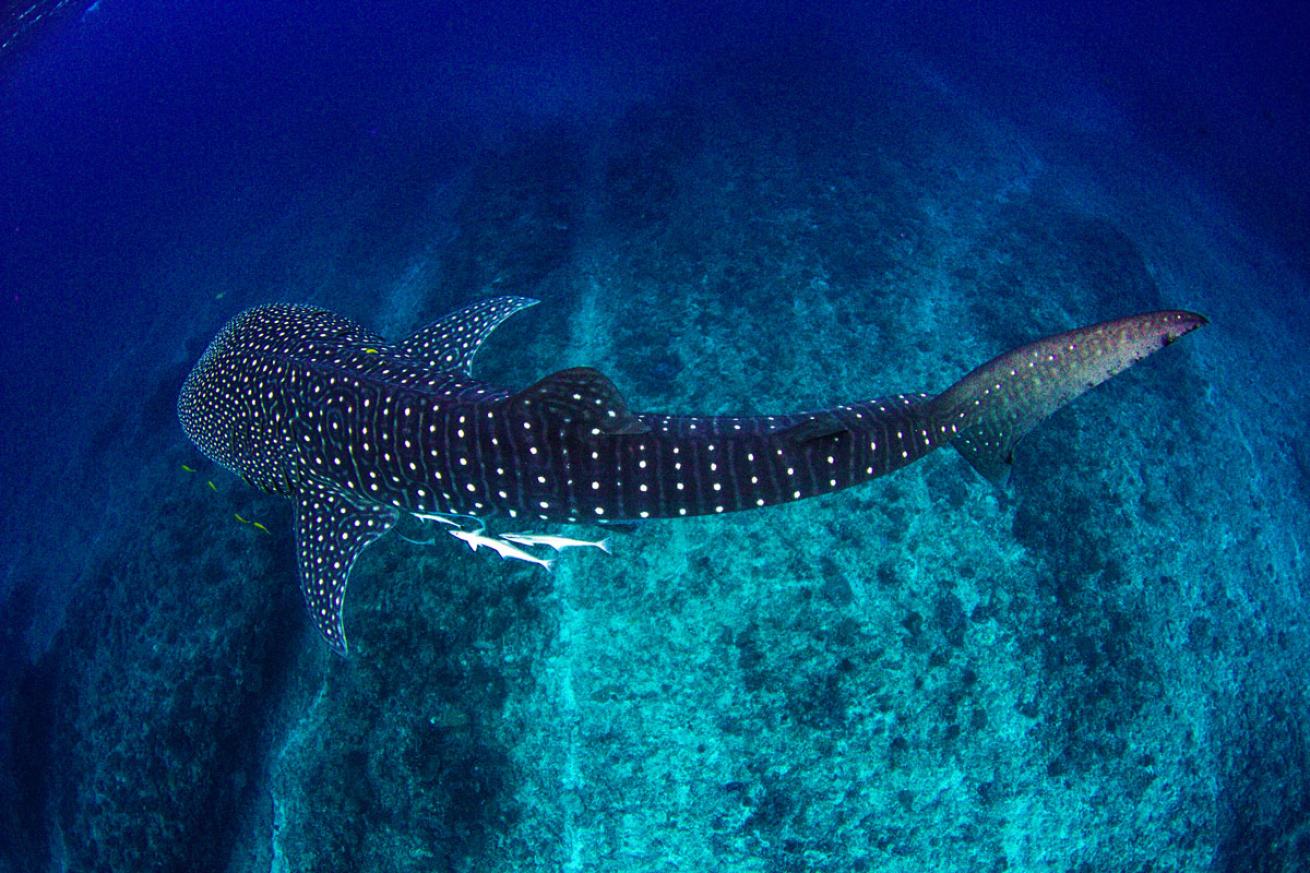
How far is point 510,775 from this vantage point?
4.92 metres

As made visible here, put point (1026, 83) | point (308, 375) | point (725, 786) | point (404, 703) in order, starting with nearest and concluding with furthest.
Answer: point (308, 375), point (725, 786), point (404, 703), point (1026, 83)

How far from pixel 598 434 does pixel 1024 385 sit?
247cm

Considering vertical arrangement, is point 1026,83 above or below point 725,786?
below

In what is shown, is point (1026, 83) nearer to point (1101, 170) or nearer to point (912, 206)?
point (1101, 170)

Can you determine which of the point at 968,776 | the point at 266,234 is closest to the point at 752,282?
the point at 968,776

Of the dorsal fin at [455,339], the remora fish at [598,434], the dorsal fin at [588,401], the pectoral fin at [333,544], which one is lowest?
the pectoral fin at [333,544]

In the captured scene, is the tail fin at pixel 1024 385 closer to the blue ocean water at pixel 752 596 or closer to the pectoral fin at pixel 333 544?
the blue ocean water at pixel 752 596

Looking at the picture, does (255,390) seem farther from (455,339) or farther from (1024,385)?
(1024,385)

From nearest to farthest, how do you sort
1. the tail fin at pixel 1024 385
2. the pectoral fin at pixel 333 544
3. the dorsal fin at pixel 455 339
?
the tail fin at pixel 1024 385 → the pectoral fin at pixel 333 544 → the dorsal fin at pixel 455 339

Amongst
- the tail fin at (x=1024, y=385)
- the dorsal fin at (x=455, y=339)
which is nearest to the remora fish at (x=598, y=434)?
the tail fin at (x=1024, y=385)

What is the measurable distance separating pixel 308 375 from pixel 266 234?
632 inches

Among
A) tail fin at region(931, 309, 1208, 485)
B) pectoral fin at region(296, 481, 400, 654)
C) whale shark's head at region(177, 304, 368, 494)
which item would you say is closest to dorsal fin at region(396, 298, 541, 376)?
whale shark's head at region(177, 304, 368, 494)

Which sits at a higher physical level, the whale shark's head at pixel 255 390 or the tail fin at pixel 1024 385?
the tail fin at pixel 1024 385

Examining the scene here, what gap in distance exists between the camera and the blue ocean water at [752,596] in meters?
4.84
